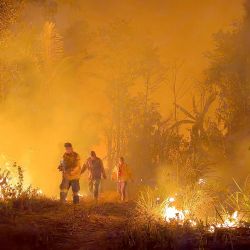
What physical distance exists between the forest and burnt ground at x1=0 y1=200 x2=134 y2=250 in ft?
0.08

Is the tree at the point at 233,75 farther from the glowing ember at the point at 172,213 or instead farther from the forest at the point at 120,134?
the glowing ember at the point at 172,213

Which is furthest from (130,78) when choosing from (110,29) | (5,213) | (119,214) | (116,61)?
(5,213)

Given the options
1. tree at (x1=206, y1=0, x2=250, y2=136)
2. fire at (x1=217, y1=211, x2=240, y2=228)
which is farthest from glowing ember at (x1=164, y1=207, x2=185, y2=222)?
tree at (x1=206, y1=0, x2=250, y2=136)

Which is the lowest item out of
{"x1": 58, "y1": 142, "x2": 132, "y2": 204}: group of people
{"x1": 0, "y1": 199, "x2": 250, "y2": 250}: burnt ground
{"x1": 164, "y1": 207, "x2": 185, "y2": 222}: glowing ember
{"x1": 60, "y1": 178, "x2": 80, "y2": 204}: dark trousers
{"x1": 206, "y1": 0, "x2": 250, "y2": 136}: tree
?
{"x1": 0, "y1": 199, "x2": 250, "y2": 250}: burnt ground

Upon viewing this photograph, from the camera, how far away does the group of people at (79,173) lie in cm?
1396

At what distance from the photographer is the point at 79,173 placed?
14.2 meters

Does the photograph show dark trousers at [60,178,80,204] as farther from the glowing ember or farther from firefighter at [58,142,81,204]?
the glowing ember

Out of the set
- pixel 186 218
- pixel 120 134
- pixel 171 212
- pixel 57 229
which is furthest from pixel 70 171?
pixel 120 134

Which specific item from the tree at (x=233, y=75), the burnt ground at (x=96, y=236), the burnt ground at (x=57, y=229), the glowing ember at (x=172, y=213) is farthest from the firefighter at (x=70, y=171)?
the tree at (x=233, y=75)

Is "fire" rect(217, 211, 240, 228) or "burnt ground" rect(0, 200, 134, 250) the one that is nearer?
"burnt ground" rect(0, 200, 134, 250)

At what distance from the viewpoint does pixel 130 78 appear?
30.1 metres

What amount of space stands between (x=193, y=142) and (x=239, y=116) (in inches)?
87.6

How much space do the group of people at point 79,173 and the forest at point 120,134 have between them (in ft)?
1.73

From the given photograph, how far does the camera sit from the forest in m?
8.83
